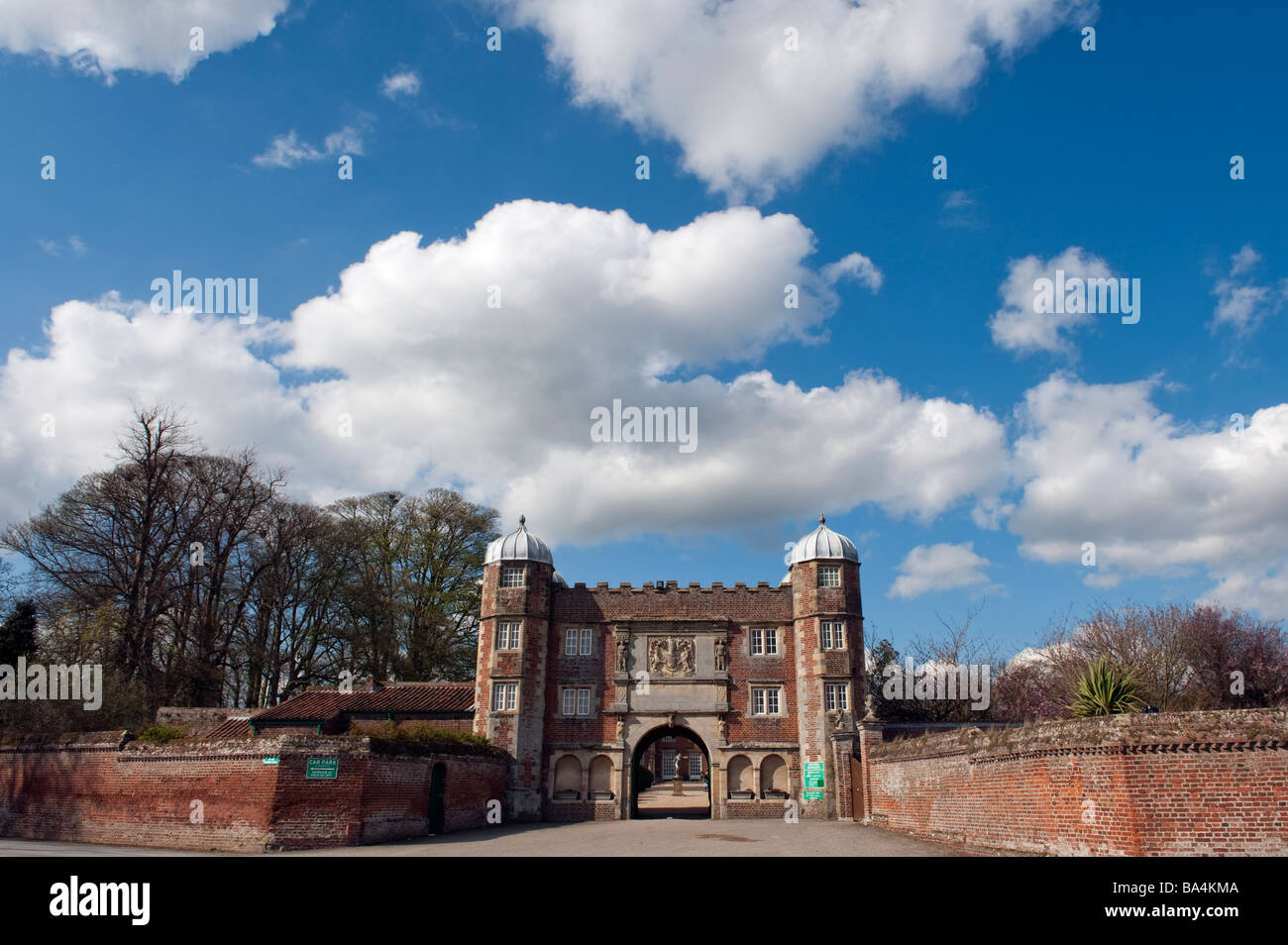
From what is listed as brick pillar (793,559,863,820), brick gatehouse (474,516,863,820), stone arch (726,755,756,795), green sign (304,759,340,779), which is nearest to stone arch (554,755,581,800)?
brick gatehouse (474,516,863,820)

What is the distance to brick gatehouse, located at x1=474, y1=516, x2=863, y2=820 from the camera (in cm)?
3197

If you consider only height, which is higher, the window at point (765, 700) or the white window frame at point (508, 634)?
the white window frame at point (508, 634)

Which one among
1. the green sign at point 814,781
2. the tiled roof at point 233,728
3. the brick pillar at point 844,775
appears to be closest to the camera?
the brick pillar at point 844,775

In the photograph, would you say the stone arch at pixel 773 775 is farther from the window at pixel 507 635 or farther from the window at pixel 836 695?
the window at pixel 507 635

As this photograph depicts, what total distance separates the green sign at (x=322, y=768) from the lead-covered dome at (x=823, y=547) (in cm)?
1898

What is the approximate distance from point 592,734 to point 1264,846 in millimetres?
23576

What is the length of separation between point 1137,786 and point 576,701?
22.6m

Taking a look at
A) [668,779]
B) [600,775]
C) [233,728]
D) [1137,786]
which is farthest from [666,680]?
[668,779]

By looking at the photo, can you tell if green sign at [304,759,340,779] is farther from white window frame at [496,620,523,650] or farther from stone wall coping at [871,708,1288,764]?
stone wall coping at [871,708,1288,764]

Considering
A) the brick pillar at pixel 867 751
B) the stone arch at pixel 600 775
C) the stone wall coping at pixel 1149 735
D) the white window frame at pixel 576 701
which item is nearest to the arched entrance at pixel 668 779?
the stone arch at pixel 600 775

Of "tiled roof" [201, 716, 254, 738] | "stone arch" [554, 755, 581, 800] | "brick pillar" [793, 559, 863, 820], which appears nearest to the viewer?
"tiled roof" [201, 716, 254, 738]

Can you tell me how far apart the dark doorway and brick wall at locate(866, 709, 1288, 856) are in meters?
15.3

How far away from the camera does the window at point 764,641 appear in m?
33.8
